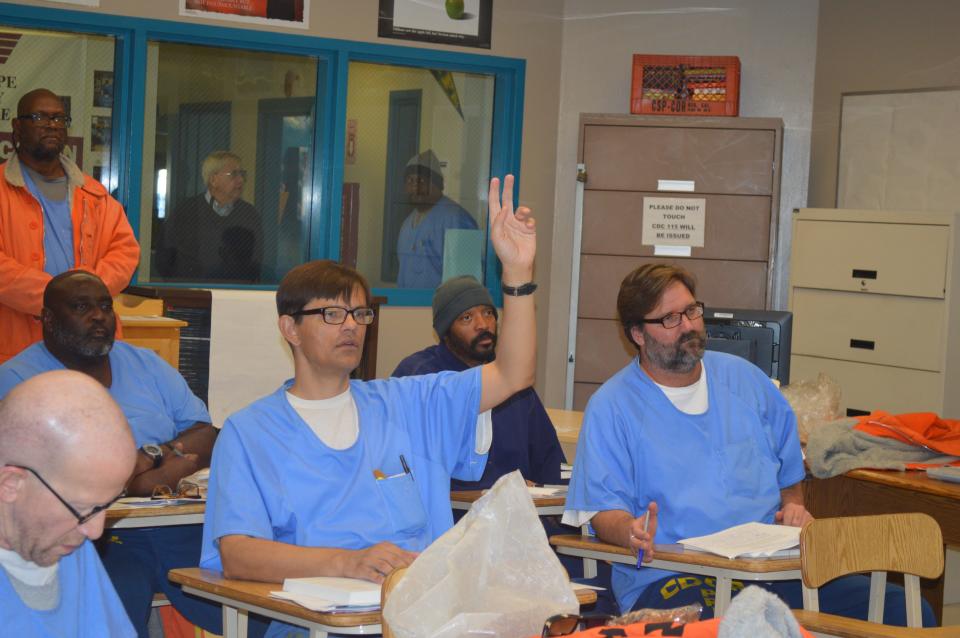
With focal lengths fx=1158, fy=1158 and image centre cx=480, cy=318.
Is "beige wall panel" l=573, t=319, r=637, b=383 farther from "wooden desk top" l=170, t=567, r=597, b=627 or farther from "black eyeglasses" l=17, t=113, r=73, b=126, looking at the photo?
"wooden desk top" l=170, t=567, r=597, b=627

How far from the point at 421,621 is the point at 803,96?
20.0 feet

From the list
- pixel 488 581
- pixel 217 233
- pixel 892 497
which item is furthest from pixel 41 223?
pixel 488 581

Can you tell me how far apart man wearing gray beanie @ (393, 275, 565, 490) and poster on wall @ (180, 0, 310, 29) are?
283 centimetres

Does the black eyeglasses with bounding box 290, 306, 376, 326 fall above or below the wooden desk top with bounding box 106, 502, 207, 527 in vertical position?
above

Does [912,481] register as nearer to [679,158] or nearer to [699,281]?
[699,281]

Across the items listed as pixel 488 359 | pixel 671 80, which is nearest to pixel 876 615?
pixel 488 359

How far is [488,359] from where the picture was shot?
4242mm

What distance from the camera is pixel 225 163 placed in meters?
6.70

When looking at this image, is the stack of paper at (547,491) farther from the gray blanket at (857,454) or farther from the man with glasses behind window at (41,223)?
the man with glasses behind window at (41,223)

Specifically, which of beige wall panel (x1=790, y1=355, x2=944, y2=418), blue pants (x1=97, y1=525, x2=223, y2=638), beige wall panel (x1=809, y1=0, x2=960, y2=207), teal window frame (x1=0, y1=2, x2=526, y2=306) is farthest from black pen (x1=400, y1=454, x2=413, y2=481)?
beige wall panel (x1=809, y1=0, x2=960, y2=207)

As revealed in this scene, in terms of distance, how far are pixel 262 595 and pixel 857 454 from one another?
7.65ft

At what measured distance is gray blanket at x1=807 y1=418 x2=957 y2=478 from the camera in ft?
12.7

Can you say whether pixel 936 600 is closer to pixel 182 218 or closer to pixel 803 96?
pixel 803 96

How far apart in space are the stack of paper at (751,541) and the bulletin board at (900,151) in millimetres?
4057
